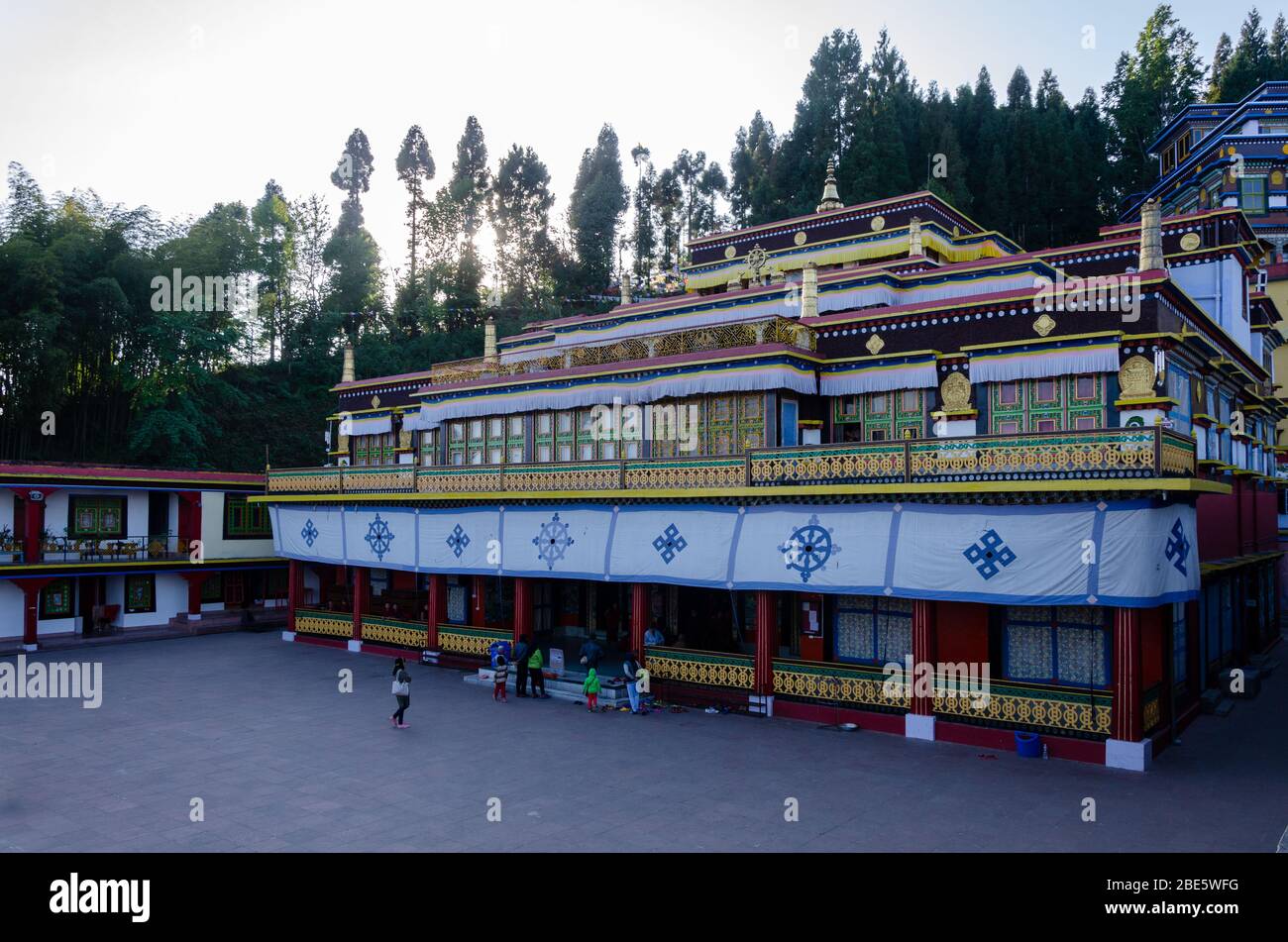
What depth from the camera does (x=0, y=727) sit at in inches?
781

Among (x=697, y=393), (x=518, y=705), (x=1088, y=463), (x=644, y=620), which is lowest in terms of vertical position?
(x=518, y=705)

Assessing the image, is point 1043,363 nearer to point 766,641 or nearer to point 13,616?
point 766,641

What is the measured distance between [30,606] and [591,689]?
915 inches

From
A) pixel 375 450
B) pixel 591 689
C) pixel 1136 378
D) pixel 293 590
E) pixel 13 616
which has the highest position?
pixel 1136 378

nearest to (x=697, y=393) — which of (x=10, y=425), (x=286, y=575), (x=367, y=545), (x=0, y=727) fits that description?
(x=367, y=545)

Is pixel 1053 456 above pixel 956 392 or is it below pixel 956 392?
below

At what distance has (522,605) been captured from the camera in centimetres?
2611

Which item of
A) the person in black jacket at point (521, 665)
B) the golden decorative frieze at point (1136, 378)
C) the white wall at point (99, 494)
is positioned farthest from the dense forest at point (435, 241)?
the golden decorative frieze at point (1136, 378)

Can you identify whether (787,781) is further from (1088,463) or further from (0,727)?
(0,727)

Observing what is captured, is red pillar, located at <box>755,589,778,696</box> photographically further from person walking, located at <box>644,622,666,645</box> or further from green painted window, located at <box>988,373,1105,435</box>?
green painted window, located at <box>988,373,1105,435</box>

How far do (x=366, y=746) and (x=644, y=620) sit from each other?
8.10 m

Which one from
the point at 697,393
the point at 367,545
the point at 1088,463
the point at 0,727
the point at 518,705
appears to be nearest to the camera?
the point at 1088,463

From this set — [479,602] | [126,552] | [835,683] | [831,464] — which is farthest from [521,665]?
[126,552]

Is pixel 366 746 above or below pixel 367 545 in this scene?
below
